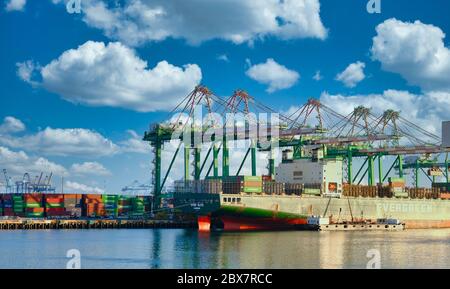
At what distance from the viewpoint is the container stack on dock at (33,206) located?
107m

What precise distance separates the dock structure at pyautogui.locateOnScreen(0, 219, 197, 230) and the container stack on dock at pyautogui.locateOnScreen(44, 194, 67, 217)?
19067 mm

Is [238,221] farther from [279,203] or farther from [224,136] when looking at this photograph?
[224,136]

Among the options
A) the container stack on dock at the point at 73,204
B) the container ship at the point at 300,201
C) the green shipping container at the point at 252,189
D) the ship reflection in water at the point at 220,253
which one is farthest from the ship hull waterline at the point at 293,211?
the container stack on dock at the point at 73,204

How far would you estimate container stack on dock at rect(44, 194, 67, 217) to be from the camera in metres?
109

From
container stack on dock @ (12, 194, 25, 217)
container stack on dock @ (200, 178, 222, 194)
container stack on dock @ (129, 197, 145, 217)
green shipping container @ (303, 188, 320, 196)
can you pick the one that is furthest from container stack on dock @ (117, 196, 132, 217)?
green shipping container @ (303, 188, 320, 196)

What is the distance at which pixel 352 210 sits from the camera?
93.2 meters

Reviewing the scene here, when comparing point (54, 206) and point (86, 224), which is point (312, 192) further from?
point (54, 206)

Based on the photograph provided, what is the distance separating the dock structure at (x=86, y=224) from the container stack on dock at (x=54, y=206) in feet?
62.6

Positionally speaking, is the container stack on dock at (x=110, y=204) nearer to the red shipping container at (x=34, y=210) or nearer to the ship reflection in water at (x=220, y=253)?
the red shipping container at (x=34, y=210)

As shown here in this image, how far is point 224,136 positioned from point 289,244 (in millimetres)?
44129

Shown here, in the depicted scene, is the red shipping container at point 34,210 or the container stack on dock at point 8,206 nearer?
the red shipping container at point 34,210

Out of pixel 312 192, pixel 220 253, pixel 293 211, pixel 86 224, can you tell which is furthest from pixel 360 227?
pixel 220 253

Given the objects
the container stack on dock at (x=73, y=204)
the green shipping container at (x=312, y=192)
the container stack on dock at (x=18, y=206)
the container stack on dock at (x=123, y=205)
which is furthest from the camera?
the container stack on dock at (x=123, y=205)
